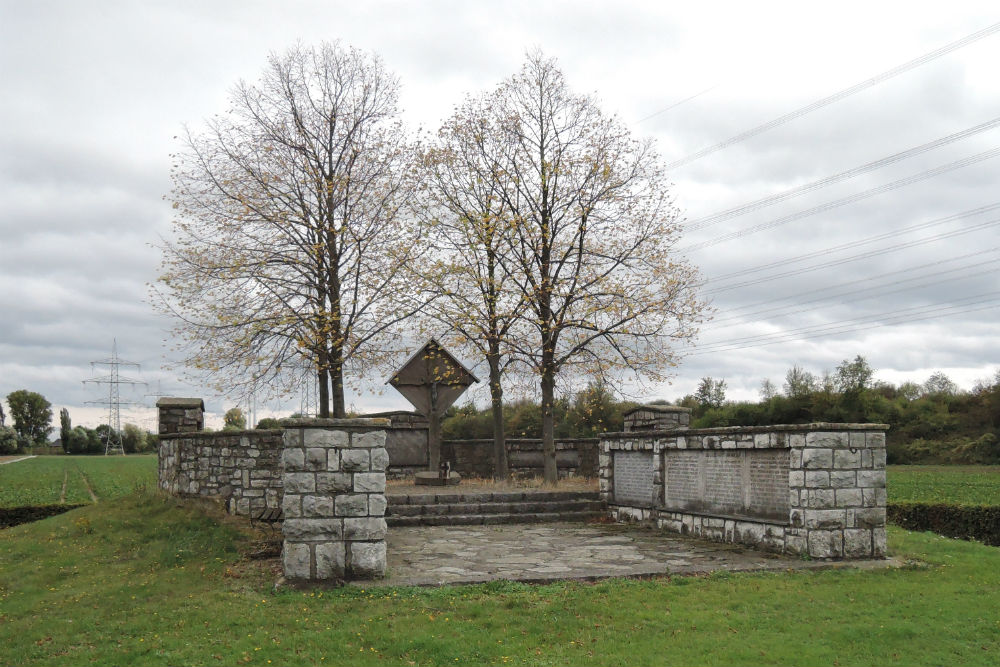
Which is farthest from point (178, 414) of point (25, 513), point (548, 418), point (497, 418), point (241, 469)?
point (548, 418)

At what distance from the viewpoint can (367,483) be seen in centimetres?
828

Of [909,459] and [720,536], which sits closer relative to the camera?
[720,536]

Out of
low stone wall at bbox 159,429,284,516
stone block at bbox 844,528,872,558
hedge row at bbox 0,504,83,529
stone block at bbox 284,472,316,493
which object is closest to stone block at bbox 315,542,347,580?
stone block at bbox 284,472,316,493

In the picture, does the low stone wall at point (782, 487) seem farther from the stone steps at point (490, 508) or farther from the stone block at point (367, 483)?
the stone block at point (367, 483)

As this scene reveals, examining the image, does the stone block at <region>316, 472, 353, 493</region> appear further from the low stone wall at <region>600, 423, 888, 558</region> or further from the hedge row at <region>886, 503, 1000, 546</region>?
the hedge row at <region>886, 503, 1000, 546</region>

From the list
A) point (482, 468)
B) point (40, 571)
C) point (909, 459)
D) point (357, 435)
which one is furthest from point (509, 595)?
point (909, 459)

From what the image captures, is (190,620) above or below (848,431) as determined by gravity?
below

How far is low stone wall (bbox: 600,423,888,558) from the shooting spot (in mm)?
9125

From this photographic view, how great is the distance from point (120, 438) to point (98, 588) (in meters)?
75.0

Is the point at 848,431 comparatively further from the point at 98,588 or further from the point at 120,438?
the point at 120,438

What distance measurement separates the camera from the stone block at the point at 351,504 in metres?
8.20

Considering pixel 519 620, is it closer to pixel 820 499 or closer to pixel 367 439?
pixel 367 439

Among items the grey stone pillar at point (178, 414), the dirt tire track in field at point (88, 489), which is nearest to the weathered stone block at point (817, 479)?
the grey stone pillar at point (178, 414)

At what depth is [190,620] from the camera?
6.87m
